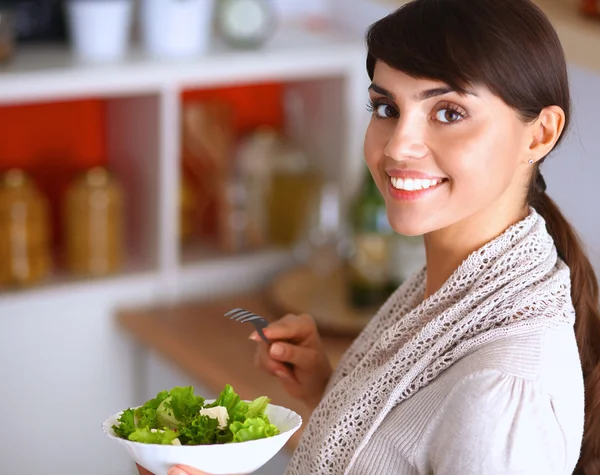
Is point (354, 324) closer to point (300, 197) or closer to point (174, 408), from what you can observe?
point (300, 197)

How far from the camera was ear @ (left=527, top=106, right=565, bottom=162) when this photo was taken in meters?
1.10

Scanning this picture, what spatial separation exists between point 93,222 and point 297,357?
3.36 feet

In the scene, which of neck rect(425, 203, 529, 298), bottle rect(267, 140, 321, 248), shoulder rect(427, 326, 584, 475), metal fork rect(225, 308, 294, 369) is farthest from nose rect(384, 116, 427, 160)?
bottle rect(267, 140, 321, 248)

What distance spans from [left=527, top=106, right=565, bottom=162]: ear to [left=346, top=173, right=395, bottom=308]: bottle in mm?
1100

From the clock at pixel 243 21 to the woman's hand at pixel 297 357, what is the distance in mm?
1108

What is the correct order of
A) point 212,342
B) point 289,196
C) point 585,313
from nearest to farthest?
point 585,313, point 212,342, point 289,196

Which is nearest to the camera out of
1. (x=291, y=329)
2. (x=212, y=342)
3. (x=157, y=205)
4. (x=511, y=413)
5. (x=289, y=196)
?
(x=511, y=413)

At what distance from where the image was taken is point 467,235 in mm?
1147

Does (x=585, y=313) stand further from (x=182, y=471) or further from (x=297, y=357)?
(x=182, y=471)

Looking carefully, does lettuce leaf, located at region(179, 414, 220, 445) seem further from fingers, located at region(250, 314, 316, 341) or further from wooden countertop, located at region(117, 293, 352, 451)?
wooden countertop, located at region(117, 293, 352, 451)

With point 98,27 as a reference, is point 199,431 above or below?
below

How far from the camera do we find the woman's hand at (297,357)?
1377 millimetres

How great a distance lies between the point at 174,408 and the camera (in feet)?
3.56

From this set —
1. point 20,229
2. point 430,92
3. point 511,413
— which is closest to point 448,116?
point 430,92
